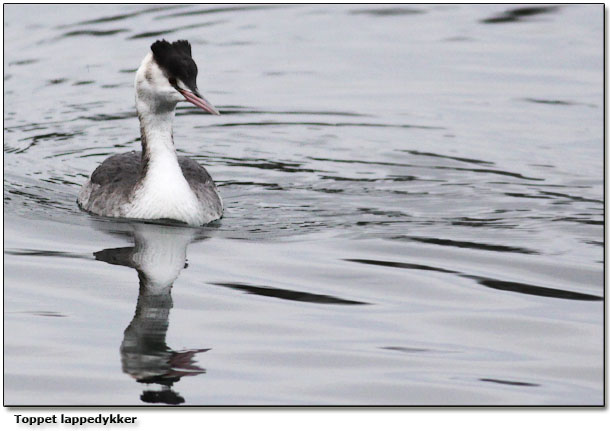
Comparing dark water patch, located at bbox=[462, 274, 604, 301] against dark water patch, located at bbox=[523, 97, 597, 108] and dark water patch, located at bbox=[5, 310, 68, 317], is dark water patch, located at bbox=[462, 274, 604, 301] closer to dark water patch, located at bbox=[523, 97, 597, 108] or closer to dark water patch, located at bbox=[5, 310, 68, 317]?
dark water patch, located at bbox=[5, 310, 68, 317]

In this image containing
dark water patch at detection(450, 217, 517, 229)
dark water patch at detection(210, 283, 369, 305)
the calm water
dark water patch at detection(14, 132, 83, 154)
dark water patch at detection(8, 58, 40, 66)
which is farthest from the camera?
dark water patch at detection(8, 58, 40, 66)

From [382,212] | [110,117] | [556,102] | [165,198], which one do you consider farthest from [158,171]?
[556,102]

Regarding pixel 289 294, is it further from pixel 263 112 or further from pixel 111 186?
pixel 263 112

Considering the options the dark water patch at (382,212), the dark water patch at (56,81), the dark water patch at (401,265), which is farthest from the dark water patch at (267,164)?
the dark water patch at (56,81)

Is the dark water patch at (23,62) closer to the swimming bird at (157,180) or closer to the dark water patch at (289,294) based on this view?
the swimming bird at (157,180)

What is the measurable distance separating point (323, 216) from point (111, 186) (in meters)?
2.13

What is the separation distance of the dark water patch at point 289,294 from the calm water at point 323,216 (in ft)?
0.08

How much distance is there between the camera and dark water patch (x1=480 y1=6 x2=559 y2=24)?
23.7m

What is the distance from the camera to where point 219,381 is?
8852mm

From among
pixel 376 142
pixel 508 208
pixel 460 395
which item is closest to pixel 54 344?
pixel 460 395

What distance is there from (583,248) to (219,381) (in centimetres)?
475

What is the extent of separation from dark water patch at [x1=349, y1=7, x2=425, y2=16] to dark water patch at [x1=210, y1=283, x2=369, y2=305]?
1379 cm

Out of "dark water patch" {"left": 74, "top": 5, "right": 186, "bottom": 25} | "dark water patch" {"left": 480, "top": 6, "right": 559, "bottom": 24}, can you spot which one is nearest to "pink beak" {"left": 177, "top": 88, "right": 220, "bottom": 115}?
"dark water patch" {"left": 74, "top": 5, "right": 186, "bottom": 25}

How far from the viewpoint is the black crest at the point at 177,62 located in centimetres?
1259
